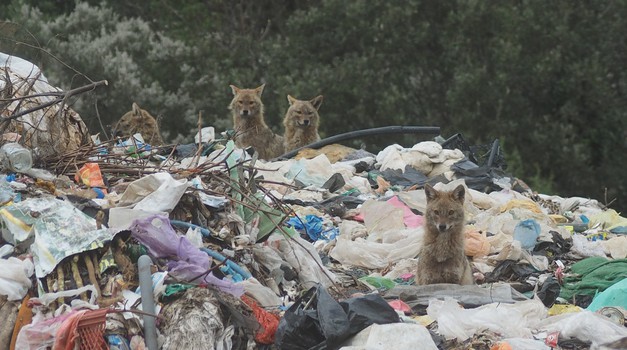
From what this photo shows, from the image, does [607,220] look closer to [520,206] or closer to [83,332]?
[520,206]

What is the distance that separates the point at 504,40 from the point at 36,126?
15.5 metres

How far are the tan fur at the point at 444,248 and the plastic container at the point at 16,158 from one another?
9.74 feet

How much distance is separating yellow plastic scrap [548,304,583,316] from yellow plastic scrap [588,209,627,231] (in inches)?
111

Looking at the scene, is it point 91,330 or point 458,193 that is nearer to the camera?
point 91,330

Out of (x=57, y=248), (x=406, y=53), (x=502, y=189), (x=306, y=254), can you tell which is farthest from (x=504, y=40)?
(x=57, y=248)

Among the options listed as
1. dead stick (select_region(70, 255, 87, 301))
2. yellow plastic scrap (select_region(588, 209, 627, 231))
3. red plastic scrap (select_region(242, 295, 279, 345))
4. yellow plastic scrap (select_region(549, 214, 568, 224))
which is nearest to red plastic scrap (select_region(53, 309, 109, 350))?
dead stick (select_region(70, 255, 87, 301))

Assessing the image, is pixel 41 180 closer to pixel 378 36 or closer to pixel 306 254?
pixel 306 254

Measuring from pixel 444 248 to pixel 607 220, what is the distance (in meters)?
3.01

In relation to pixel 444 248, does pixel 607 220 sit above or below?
below

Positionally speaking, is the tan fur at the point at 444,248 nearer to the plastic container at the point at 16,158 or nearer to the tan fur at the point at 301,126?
the plastic container at the point at 16,158

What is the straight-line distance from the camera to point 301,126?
50.0ft

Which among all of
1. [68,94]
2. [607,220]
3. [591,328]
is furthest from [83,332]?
[607,220]

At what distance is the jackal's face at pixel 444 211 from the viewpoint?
8.65 metres

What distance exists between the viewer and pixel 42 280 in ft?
22.3
